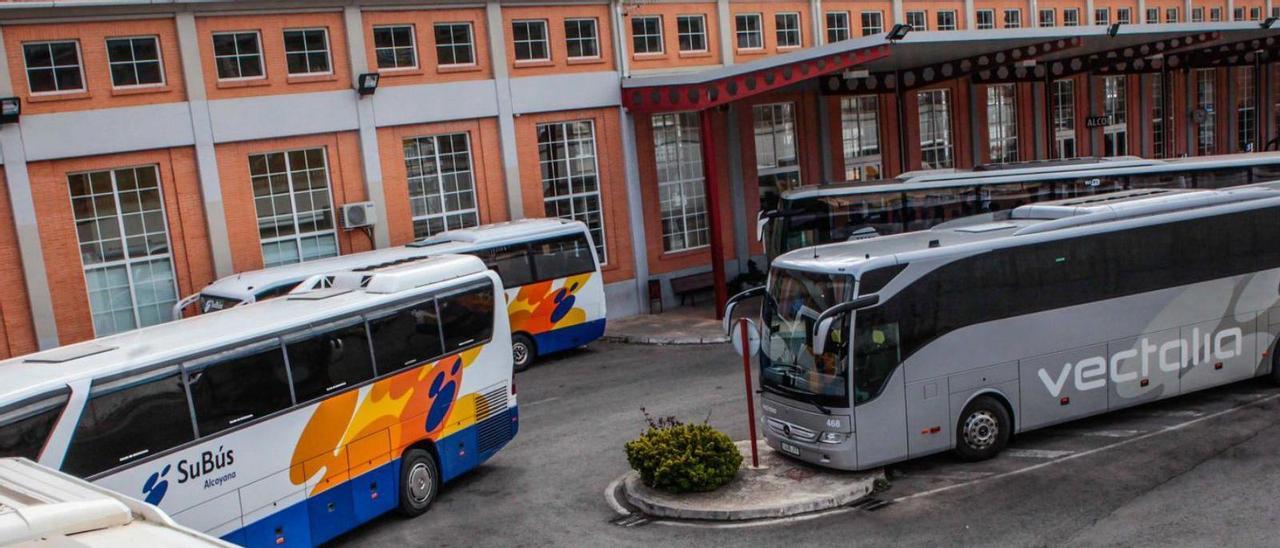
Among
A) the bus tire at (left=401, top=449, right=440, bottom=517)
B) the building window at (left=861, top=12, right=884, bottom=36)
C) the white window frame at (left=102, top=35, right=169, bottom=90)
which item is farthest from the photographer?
the building window at (left=861, top=12, right=884, bottom=36)

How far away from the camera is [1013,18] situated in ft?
127

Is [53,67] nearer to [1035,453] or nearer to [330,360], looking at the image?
[330,360]

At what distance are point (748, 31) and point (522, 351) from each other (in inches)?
502

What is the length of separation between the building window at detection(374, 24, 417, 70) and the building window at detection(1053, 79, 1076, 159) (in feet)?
85.1

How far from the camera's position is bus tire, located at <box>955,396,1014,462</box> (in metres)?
13.3

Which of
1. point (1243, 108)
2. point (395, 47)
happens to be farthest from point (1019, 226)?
point (1243, 108)

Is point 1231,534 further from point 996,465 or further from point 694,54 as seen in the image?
point 694,54

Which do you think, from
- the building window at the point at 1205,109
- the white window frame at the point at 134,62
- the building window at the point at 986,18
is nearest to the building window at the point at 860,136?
the building window at the point at 986,18

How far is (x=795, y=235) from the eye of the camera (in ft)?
74.5

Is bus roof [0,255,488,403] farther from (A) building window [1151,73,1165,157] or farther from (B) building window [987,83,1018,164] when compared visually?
(A) building window [1151,73,1165,157]

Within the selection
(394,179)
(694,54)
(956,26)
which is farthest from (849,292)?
(956,26)

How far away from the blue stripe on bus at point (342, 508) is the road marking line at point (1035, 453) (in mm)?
6814

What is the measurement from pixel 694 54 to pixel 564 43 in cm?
415

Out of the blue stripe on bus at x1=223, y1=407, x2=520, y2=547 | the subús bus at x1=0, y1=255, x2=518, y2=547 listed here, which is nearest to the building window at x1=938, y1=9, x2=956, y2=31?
the subús bus at x1=0, y1=255, x2=518, y2=547
